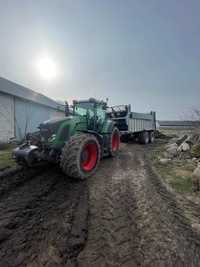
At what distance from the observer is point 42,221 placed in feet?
8.53

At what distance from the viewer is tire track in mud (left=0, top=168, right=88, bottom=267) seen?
6.34 ft

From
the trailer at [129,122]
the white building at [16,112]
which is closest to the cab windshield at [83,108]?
the trailer at [129,122]

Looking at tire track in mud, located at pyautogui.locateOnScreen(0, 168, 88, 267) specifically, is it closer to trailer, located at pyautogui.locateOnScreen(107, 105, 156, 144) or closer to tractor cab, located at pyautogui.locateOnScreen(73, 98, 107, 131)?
tractor cab, located at pyautogui.locateOnScreen(73, 98, 107, 131)

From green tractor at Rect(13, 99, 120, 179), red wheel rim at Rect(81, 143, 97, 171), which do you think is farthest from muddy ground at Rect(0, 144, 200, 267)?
red wheel rim at Rect(81, 143, 97, 171)

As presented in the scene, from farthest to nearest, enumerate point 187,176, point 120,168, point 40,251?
1. point 120,168
2. point 187,176
3. point 40,251

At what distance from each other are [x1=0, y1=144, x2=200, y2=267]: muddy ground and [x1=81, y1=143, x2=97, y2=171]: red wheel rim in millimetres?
682

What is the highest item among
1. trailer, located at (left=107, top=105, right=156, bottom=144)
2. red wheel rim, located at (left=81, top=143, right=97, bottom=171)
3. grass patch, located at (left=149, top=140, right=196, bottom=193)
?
trailer, located at (left=107, top=105, right=156, bottom=144)

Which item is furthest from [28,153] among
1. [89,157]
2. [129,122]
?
[129,122]

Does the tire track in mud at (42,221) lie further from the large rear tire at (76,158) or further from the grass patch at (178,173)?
the grass patch at (178,173)

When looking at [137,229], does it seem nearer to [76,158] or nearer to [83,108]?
[76,158]

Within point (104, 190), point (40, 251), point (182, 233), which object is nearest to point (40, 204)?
point (40, 251)

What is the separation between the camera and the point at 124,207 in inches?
123

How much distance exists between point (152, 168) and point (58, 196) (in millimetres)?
3785

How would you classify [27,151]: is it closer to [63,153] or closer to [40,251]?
[63,153]
